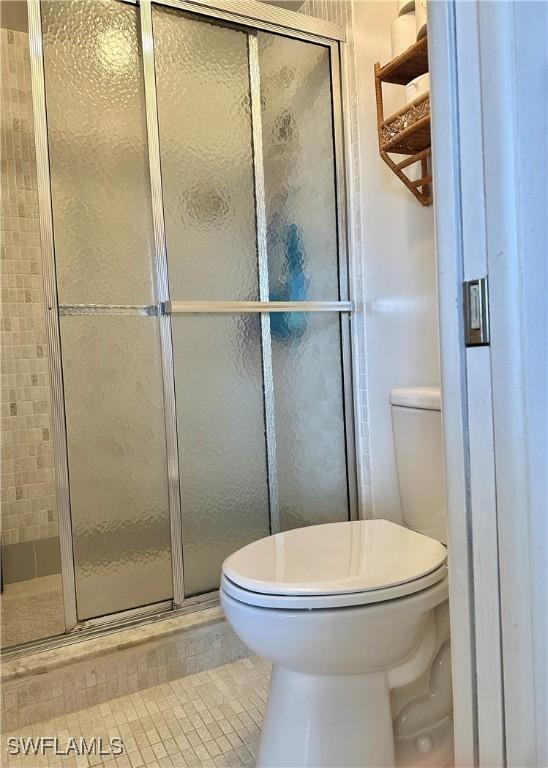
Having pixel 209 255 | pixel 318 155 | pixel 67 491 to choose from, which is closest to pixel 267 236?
pixel 209 255

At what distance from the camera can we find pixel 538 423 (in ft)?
1.67

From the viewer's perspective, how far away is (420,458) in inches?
58.2

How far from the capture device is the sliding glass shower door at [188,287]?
1.54m

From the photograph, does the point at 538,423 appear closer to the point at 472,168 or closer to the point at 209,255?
the point at 472,168

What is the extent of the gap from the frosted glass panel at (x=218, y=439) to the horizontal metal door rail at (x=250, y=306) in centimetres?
3

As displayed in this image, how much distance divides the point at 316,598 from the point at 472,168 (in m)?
0.76

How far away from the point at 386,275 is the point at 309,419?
0.52 m

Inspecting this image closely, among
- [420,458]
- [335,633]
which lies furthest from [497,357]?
[420,458]

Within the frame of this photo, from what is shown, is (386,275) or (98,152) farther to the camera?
(386,275)

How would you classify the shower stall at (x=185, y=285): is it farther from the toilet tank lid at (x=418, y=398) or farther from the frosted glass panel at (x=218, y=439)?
the toilet tank lid at (x=418, y=398)

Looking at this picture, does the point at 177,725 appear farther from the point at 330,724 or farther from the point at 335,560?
the point at 335,560

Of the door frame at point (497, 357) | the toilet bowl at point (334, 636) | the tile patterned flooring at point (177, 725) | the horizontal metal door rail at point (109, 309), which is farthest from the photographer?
the horizontal metal door rail at point (109, 309)

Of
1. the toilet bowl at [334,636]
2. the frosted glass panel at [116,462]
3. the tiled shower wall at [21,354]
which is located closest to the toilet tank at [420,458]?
the toilet bowl at [334,636]

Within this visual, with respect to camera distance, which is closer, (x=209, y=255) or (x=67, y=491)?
(x=67, y=491)
